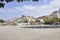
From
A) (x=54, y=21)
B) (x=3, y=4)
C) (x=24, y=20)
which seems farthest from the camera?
(x=24, y=20)

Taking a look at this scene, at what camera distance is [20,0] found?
12.2ft

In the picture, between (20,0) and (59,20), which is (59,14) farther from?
(20,0)

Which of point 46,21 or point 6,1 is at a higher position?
point 6,1

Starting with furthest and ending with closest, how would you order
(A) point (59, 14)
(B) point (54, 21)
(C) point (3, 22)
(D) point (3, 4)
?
1. (A) point (59, 14)
2. (B) point (54, 21)
3. (C) point (3, 22)
4. (D) point (3, 4)

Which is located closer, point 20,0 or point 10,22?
point 20,0

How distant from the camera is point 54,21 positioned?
6469 centimetres

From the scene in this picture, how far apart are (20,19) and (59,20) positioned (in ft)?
55.0

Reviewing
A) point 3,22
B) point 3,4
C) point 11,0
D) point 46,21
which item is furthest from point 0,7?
point 46,21

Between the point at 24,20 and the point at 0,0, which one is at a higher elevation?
the point at 0,0

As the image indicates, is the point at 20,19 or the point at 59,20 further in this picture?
the point at 20,19

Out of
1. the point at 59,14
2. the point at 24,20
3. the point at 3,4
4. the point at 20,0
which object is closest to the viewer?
the point at 20,0

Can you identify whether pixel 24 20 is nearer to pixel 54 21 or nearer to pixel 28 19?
pixel 28 19

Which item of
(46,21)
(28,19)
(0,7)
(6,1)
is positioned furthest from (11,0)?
(28,19)

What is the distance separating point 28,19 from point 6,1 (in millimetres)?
66045
